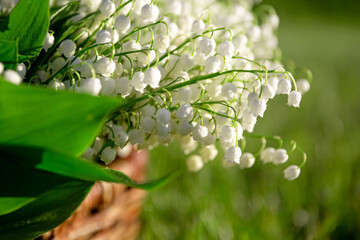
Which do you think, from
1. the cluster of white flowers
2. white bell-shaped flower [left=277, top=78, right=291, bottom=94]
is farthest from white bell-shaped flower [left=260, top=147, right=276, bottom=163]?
white bell-shaped flower [left=277, top=78, right=291, bottom=94]

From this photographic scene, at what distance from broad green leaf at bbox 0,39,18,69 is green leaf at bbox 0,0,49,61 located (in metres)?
0.04

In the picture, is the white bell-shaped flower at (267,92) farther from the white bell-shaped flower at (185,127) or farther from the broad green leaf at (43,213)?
the broad green leaf at (43,213)

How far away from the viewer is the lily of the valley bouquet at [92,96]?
1.16 ft

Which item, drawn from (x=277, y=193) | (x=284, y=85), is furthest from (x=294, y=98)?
(x=277, y=193)

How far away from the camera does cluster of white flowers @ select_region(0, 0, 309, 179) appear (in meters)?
0.46

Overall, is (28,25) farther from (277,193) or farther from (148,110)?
(277,193)

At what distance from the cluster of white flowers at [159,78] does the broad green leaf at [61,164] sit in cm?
8

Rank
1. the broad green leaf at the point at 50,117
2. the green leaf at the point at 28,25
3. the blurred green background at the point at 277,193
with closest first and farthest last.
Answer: the broad green leaf at the point at 50,117
the green leaf at the point at 28,25
the blurred green background at the point at 277,193

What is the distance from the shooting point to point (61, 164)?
14.1 inches

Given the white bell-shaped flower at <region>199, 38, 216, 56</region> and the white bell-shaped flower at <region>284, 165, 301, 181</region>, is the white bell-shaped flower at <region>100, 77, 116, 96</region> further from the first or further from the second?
the white bell-shaped flower at <region>284, 165, 301, 181</region>

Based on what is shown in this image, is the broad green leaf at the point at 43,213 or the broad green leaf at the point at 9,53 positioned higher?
the broad green leaf at the point at 9,53

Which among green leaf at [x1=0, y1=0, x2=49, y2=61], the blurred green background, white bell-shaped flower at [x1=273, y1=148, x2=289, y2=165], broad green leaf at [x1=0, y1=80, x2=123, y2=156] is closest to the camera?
broad green leaf at [x1=0, y1=80, x2=123, y2=156]

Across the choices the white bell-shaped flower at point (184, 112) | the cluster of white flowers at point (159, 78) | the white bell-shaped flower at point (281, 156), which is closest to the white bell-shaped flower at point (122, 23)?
the cluster of white flowers at point (159, 78)

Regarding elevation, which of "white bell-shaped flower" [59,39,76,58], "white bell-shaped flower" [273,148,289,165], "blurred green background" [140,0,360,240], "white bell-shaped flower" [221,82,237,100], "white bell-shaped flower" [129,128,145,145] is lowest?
"blurred green background" [140,0,360,240]
